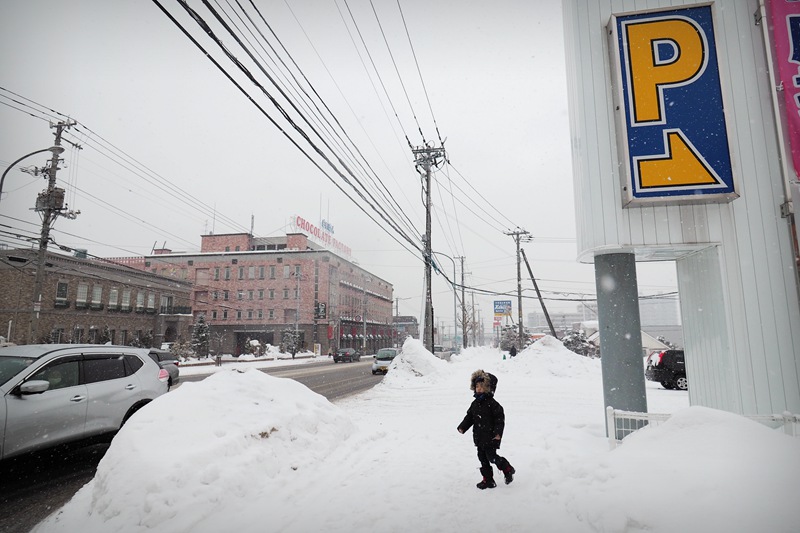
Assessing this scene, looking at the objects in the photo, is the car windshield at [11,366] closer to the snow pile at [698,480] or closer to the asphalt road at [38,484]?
the asphalt road at [38,484]

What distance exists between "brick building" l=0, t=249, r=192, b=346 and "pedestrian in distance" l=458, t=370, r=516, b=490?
1399 inches

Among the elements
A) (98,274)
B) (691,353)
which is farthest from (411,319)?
(691,353)

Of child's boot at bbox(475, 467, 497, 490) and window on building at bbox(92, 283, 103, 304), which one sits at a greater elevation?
window on building at bbox(92, 283, 103, 304)

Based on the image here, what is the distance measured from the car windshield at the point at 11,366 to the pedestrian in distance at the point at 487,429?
19.5 ft

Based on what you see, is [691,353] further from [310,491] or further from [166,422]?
[166,422]

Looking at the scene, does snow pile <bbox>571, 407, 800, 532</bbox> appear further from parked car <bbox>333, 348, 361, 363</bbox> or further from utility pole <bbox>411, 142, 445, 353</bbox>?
parked car <bbox>333, 348, 361, 363</bbox>

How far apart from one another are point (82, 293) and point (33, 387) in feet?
135

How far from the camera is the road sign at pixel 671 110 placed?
6.34 metres

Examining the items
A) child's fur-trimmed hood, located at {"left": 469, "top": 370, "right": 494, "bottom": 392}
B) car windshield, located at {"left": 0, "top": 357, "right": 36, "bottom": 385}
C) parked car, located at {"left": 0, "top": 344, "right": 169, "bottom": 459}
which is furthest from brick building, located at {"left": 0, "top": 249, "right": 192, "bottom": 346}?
child's fur-trimmed hood, located at {"left": 469, "top": 370, "right": 494, "bottom": 392}

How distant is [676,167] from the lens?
6402 millimetres

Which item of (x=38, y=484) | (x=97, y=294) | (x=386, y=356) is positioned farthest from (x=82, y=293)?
(x=38, y=484)

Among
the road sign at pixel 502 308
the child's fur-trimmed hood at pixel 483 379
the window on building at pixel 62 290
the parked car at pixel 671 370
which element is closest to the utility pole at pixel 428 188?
the parked car at pixel 671 370

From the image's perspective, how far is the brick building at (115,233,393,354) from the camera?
61.0 meters

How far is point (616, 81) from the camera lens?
6773 millimetres
